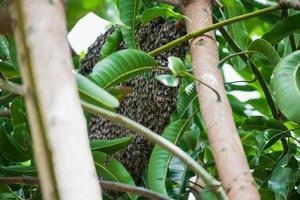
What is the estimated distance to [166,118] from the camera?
1315 mm

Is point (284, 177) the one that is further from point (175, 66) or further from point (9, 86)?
point (9, 86)

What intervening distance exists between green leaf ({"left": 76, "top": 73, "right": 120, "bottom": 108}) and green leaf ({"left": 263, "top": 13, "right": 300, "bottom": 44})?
52 centimetres

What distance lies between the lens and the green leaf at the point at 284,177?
3.41 feet

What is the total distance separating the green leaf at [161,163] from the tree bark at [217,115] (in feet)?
0.57

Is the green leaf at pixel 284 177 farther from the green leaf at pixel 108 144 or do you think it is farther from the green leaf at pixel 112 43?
the green leaf at pixel 112 43

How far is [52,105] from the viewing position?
0.38m

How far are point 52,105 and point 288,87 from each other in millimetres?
434

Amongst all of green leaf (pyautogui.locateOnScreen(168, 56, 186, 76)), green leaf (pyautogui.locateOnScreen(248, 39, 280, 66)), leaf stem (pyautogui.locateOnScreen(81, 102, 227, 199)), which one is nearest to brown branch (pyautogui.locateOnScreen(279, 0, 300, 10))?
green leaf (pyautogui.locateOnScreen(248, 39, 280, 66))

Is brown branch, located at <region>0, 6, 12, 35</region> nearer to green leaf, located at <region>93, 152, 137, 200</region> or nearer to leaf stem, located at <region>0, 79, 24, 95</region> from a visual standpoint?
leaf stem, located at <region>0, 79, 24, 95</region>

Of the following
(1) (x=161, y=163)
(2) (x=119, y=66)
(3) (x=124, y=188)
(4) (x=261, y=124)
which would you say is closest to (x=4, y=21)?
(3) (x=124, y=188)

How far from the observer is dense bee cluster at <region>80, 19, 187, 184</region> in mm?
1309

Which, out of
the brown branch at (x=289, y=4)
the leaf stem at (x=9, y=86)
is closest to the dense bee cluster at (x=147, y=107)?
the brown branch at (x=289, y=4)

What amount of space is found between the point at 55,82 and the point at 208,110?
0.39 m

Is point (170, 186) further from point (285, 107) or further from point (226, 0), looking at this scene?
point (285, 107)
